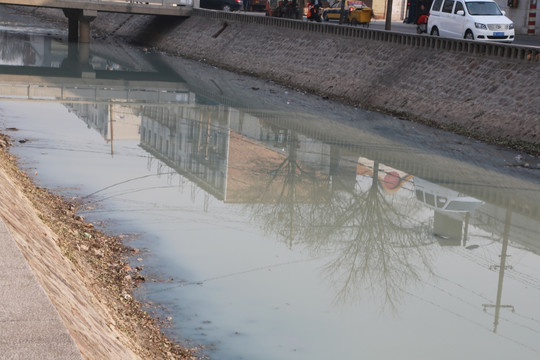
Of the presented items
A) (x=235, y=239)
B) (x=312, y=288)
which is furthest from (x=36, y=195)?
(x=312, y=288)

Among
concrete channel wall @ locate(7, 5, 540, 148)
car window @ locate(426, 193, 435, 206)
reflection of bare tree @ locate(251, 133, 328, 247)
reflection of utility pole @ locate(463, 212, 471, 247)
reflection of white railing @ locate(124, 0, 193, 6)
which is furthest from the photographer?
reflection of white railing @ locate(124, 0, 193, 6)

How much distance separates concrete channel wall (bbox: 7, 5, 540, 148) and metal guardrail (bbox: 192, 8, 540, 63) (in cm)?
4

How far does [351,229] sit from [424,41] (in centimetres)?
1900

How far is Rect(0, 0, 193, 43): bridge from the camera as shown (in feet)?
182

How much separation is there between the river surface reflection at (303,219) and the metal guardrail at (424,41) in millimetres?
3818

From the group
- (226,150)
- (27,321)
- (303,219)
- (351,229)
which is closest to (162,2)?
(226,150)

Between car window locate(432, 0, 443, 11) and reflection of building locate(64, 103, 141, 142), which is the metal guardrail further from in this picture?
reflection of building locate(64, 103, 141, 142)

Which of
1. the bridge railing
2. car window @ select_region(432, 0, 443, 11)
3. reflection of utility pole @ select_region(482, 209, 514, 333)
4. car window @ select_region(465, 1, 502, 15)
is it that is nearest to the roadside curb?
reflection of utility pole @ select_region(482, 209, 514, 333)

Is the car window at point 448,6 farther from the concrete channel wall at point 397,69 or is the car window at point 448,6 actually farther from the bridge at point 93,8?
the bridge at point 93,8

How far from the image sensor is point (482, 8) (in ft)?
116

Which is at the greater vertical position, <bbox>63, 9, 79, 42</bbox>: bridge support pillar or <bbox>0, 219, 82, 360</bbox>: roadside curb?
<bbox>63, 9, 79, 42</bbox>: bridge support pillar

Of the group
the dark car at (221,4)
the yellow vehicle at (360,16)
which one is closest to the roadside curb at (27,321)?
the yellow vehicle at (360,16)

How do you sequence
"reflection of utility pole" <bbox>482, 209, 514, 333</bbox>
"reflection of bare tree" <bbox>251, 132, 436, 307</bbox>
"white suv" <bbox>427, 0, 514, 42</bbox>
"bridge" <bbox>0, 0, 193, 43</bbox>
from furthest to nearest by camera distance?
"bridge" <bbox>0, 0, 193, 43</bbox> → "white suv" <bbox>427, 0, 514, 42</bbox> → "reflection of bare tree" <bbox>251, 132, 436, 307</bbox> → "reflection of utility pole" <bbox>482, 209, 514, 333</bbox>

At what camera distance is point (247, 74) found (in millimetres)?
44094
